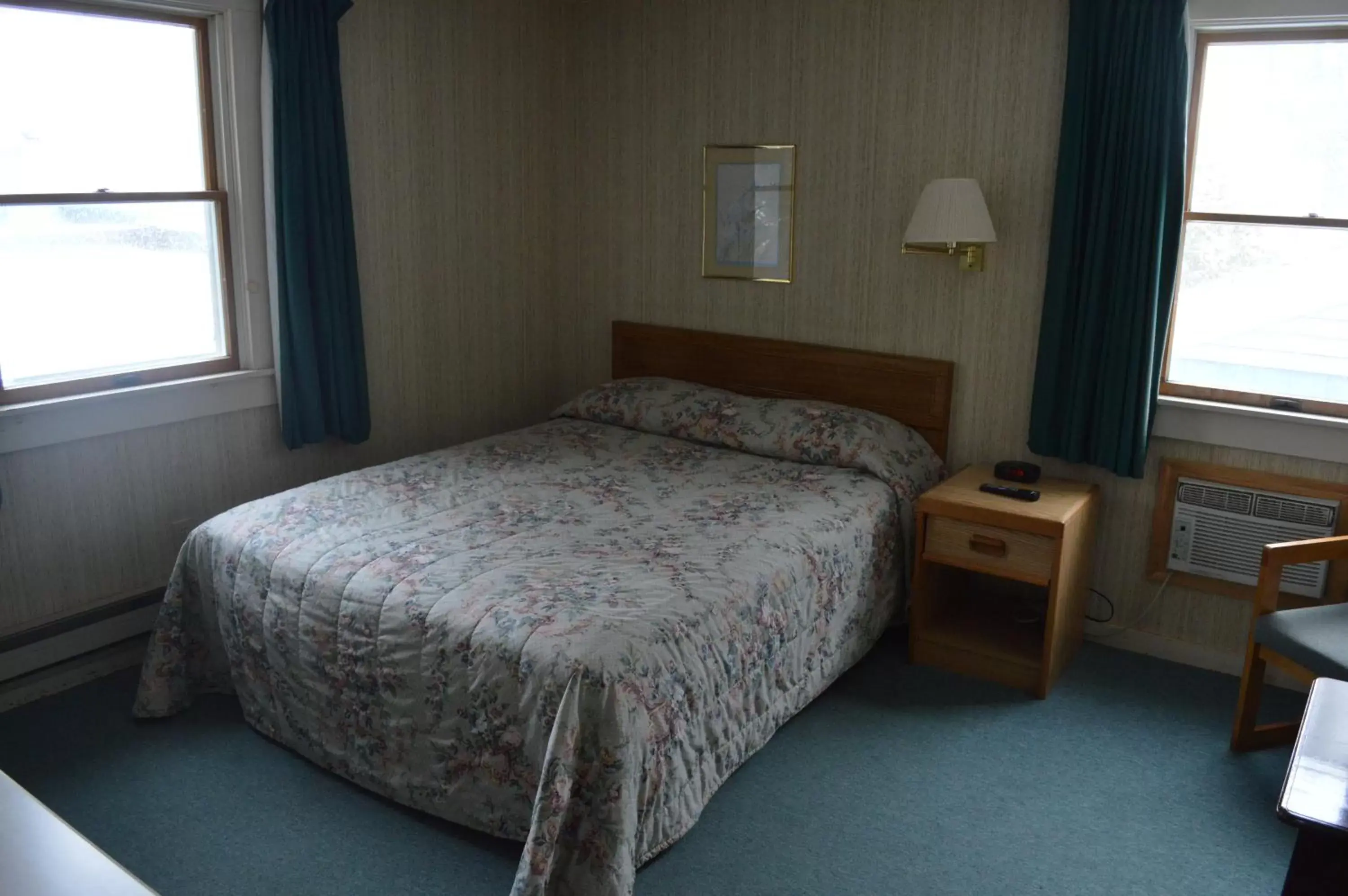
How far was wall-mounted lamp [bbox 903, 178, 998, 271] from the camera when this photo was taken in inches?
134

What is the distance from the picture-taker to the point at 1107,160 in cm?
326

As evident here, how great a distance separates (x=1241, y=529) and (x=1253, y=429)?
31 cm

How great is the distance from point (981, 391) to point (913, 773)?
1435 millimetres

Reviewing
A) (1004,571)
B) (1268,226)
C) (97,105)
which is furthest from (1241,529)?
(97,105)

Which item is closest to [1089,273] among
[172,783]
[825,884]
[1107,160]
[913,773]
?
[1107,160]

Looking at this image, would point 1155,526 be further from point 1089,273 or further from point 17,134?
point 17,134

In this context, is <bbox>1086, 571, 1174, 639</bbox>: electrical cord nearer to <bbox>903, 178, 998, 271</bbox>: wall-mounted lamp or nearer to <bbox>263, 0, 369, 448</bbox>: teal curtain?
<bbox>903, 178, 998, 271</bbox>: wall-mounted lamp

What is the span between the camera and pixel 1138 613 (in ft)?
11.7

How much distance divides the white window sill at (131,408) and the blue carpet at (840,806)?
0.77 metres

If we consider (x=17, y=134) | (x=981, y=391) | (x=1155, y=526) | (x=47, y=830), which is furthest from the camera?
(x=981, y=391)

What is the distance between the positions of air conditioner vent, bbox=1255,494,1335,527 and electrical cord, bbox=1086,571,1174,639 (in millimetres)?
A: 345

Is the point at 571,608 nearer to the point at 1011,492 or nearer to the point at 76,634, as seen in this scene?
the point at 1011,492

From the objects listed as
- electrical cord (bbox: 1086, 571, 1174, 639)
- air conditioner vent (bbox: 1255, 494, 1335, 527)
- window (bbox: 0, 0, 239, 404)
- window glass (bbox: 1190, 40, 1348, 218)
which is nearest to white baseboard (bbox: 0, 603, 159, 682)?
window (bbox: 0, 0, 239, 404)

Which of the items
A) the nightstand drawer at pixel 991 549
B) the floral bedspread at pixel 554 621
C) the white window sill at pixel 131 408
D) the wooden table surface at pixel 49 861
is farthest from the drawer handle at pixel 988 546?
the wooden table surface at pixel 49 861
